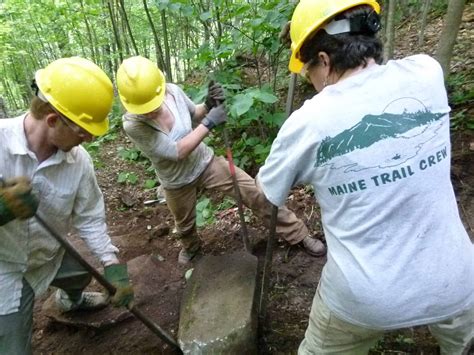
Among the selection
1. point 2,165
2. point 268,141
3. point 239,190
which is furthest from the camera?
point 268,141

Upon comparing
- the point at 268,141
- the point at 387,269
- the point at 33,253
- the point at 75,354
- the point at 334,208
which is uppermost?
the point at 334,208

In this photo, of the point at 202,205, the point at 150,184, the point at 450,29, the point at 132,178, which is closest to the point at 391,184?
the point at 450,29

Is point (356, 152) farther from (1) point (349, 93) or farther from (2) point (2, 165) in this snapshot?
(2) point (2, 165)

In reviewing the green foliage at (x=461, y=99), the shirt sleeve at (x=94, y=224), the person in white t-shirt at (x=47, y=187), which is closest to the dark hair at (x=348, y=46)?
the person in white t-shirt at (x=47, y=187)

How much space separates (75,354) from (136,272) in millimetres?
823

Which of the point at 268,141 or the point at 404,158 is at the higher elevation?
the point at 404,158

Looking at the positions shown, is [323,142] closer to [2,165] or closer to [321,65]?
[321,65]

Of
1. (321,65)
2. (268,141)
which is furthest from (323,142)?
(268,141)

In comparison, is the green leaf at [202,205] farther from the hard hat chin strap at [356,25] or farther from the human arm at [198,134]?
the hard hat chin strap at [356,25]

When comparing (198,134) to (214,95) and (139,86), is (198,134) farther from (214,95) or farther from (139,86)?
(139,86)

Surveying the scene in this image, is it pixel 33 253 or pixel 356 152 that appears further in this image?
pixel 33 253

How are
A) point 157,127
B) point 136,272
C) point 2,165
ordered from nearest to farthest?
1. point 2,165
2. point 157,127
3. point 136,272

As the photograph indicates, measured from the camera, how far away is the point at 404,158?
139cm

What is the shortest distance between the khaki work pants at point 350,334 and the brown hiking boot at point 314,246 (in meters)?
1.50
